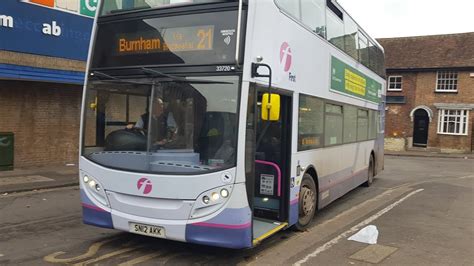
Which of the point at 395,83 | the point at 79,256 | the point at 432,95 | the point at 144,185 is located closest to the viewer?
the point at 144,185

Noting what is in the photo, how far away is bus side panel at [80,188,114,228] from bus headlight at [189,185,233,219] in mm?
1242

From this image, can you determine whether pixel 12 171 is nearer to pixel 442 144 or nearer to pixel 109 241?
pixel 109 241

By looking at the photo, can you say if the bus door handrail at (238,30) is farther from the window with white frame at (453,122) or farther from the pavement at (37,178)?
the window with white frame at (453,122)

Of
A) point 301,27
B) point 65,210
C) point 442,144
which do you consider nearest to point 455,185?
point 301,27

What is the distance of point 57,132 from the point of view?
1448 cm

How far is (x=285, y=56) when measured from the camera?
618 centimetres

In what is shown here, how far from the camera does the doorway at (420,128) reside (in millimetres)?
32750

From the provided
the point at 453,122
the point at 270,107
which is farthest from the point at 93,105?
the point at 453,122

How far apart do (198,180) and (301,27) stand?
3.05m

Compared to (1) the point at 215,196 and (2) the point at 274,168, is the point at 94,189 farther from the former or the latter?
(2) the point at 274,168

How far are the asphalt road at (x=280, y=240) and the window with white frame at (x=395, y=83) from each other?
25.0m

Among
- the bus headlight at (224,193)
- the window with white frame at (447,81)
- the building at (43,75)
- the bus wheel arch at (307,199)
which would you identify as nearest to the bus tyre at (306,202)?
the bus wheel arch at (307,199)

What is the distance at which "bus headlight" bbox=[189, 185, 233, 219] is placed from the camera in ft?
16.6

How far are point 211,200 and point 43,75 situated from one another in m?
9.89
